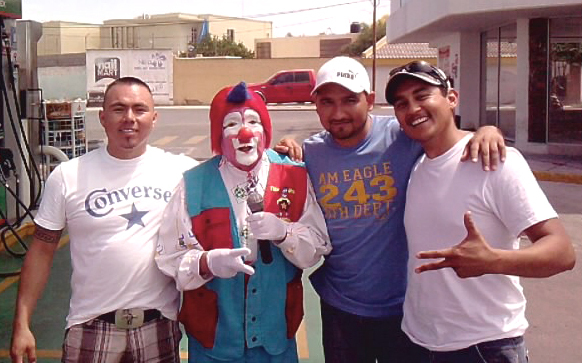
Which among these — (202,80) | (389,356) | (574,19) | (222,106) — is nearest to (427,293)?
(389,356)

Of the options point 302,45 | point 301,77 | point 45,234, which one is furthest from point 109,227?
point 302,45

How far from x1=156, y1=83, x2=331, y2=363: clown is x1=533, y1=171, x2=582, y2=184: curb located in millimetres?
10160

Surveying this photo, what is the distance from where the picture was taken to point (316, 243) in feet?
9.06

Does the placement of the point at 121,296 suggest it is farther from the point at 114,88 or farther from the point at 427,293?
the point at 427,293

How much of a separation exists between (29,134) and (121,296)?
607 centimetres

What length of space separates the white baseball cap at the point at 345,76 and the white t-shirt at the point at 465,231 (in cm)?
A: 50

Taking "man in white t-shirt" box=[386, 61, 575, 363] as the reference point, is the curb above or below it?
below

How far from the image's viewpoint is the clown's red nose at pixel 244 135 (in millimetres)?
2680

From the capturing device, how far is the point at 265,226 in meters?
2.55

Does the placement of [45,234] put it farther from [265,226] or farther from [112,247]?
[265,226]

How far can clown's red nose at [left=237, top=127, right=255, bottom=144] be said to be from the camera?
2.68 metres

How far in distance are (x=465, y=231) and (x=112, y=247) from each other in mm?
1411

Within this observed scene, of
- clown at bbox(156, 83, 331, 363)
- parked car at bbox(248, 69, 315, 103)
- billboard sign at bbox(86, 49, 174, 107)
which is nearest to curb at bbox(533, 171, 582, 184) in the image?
clown at bbox(156, 83, 331, 363)

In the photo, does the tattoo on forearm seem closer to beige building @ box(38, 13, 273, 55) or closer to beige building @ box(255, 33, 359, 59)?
beige building @ box(255, 33, 359, 59)
